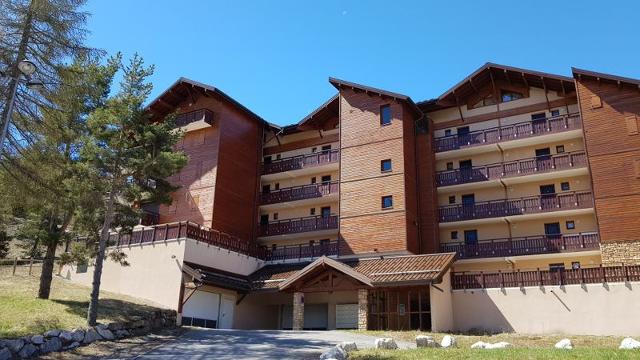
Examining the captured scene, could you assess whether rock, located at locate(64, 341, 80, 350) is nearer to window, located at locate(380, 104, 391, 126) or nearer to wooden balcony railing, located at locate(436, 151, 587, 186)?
window, located at locate(380, 104, 391, 126)

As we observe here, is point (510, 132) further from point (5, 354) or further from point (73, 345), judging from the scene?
point (5, 354)

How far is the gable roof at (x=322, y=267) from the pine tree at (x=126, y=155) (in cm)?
801

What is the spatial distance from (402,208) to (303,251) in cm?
686

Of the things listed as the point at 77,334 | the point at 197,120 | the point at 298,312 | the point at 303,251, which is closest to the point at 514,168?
the point at 303,251

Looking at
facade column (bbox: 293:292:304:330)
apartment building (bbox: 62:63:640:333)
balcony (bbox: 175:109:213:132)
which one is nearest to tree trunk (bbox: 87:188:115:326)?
apartment building (bbox: 62:63:640:333)

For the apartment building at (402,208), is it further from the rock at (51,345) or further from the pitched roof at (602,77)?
the rock at (51,345)

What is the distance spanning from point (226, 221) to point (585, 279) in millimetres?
20359

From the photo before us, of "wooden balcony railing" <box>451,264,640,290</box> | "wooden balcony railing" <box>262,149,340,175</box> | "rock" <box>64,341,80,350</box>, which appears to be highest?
"wooden balcony railing" <box>262,149,340,175</box>

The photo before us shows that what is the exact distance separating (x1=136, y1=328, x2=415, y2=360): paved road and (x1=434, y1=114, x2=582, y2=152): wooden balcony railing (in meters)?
16.0

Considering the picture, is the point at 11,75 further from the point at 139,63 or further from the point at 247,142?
the point at 247,142

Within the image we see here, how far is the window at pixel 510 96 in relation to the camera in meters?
35.1

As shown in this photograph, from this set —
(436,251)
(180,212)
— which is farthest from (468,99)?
(180,212)

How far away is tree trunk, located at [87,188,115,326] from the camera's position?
67.4 ft

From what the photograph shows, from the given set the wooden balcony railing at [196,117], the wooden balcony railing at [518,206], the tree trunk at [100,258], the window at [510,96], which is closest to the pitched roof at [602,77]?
the window at [510,96]
